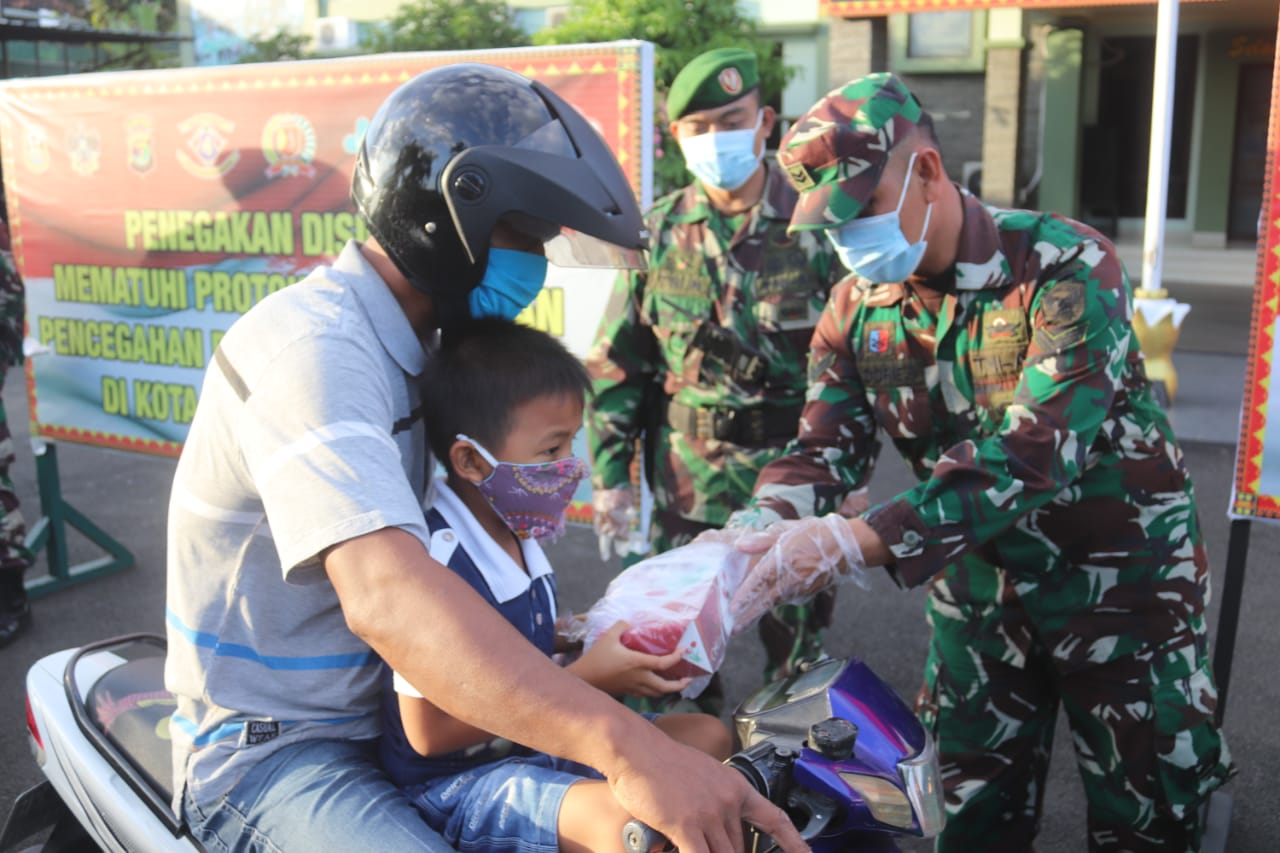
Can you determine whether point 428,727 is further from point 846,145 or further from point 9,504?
point 9,504

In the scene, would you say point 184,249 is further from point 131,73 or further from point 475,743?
point 475,743

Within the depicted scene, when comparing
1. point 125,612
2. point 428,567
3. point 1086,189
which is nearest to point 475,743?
point 428,567

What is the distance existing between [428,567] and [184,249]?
4555 millimetres

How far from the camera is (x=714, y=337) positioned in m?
3.66

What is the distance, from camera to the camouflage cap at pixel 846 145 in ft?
7.08

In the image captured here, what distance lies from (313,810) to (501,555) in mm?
429

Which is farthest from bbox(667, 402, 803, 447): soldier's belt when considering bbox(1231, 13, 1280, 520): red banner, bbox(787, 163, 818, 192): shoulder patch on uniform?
bbox(787, 163, 818, 192): shoulder patch on uniform

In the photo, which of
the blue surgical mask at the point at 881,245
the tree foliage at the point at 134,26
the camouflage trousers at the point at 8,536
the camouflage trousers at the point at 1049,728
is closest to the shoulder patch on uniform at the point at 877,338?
the blue surgical mask at the point at 881,245

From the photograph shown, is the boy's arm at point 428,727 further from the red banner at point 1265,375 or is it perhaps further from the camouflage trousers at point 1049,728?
the red banner at point 1265,375

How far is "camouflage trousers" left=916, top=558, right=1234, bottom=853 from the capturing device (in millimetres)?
2424

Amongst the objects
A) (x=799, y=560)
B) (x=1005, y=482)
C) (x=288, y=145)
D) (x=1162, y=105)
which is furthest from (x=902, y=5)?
(x=799, y=560)

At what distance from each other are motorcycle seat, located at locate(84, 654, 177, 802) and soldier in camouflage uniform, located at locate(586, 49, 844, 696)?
1.89m

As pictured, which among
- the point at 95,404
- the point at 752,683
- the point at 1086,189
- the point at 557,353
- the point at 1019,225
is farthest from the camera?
the point at 1086,189

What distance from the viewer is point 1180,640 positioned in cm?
242
